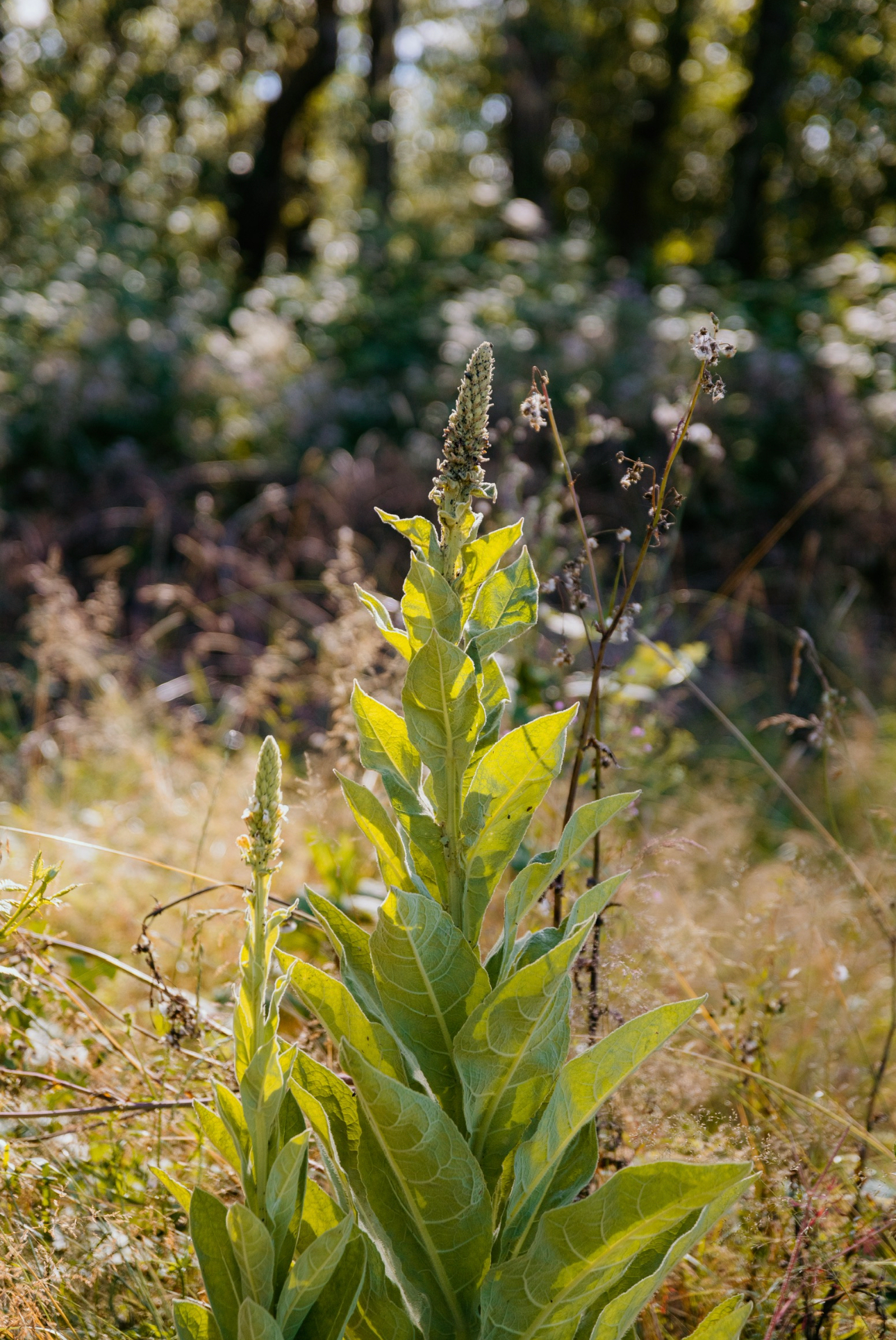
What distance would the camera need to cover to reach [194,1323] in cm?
108

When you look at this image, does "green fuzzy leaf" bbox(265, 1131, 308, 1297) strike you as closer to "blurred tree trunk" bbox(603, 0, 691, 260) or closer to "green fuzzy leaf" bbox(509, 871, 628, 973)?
"green fuzzy leaf" bbox(509, 871, 628, 973)

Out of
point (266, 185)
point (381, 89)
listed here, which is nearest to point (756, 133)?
point (381, 89)

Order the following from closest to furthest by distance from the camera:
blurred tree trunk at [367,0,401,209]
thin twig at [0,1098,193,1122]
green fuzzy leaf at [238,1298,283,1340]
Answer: green fuzzy leaf at [238,1298,283,1340]
thin twig at [0,1098,193,1122]
blurred tree trunk at [367,0,401,209]

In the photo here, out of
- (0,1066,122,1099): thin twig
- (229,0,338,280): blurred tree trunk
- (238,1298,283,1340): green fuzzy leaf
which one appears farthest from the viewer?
(229,0,338,280): blurred tree trunk

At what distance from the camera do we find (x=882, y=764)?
4.12 meters

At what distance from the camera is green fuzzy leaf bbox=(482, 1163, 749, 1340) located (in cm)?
101

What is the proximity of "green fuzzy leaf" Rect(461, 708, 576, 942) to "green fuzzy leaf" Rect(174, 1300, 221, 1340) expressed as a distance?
0.48m

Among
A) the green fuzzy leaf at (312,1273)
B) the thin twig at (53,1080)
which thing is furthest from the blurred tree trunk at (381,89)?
the green fuzzy leaf at (312,1273)

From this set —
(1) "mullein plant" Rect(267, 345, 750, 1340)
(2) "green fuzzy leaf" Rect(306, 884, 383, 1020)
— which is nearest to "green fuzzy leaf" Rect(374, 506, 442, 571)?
(1) "mullein plant" Rect(267, 345, 750, 1340)

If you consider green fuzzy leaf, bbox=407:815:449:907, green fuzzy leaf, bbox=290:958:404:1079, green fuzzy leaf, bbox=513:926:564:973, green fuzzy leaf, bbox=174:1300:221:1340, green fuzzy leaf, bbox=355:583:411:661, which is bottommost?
green fuzzy leaf, bbox=174:1300:221:1340

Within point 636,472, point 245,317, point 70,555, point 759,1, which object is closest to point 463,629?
point 636,472

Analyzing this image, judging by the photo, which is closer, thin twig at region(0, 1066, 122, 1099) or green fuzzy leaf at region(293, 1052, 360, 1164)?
green fuzzy leaf at region(293, 1052, 360, 1164)

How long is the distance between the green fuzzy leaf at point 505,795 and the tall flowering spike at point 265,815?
0.23 m

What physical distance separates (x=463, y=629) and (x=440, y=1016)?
15.9 inches
